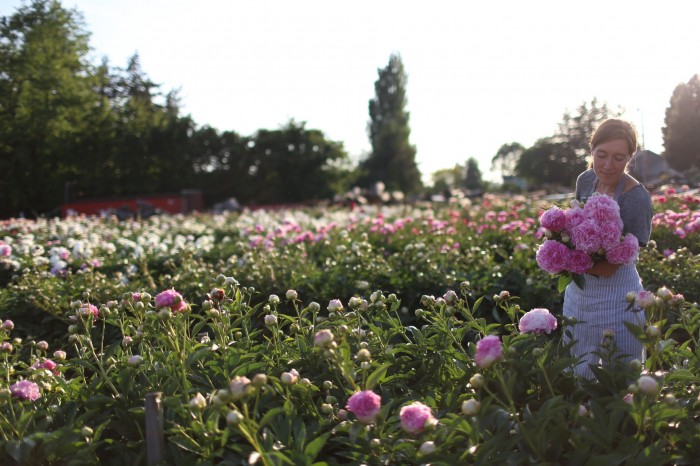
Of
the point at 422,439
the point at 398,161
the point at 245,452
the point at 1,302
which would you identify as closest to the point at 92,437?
the point at 245,452

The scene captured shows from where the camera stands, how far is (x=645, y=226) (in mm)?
2570

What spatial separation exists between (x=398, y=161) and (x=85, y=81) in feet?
70.0

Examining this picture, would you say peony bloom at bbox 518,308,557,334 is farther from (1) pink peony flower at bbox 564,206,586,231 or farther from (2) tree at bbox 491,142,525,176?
(2) tree at bbox 491,142,525,176

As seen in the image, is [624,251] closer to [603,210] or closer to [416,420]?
[603,210]

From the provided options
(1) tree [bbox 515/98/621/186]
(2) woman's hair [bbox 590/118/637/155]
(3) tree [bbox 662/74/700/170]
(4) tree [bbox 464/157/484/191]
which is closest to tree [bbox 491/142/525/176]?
(4) tree [bbox 464/157/484/191]

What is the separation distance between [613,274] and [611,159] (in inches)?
19.2

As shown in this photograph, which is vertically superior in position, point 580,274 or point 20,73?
point 20,73

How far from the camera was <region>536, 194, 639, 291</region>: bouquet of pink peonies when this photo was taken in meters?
2.40

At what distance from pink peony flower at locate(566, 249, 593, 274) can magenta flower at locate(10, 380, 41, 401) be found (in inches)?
81.4

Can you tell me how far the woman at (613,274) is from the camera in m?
2.57

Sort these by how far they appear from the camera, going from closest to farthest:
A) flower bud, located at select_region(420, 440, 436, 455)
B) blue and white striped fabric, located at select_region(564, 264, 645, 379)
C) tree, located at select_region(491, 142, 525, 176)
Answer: flower bud, located at select_region(420, 440, 436, 455) < blue and white striped fabric, located at select_region(564, 264, 645, 379) < tree, located at select_region(491, 142, 525, 176)

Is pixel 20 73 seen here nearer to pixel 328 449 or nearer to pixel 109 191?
pixel 109 191

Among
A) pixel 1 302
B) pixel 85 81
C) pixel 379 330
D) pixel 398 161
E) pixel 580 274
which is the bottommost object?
pixel 1 302

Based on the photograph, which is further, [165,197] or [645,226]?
[165,197]
